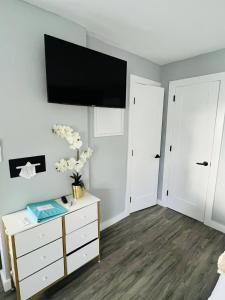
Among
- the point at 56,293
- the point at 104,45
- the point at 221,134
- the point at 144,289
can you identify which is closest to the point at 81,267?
the point at 56,293

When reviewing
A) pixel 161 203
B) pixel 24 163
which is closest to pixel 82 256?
pixel 24 163

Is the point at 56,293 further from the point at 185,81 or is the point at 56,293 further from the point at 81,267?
the point at 185,81

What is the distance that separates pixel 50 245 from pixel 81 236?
1.01 ft

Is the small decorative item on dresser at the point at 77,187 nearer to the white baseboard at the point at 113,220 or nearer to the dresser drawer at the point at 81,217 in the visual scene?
the dresser drawer at the point at 81,217

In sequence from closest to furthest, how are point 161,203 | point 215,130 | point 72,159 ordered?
point 72,159
point 215,130
point 161,203

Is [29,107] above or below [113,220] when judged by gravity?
above

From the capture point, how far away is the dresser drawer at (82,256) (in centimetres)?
159

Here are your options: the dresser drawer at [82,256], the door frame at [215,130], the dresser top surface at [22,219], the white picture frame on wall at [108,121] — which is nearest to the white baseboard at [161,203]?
the door frame at [215,130]

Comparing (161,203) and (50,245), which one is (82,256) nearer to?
(50,245)

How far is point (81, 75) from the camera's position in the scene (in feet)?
5.36

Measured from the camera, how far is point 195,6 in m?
1.40

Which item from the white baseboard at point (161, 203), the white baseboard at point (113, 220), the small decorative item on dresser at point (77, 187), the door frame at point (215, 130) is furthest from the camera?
the white baseboard at point (161, 203)

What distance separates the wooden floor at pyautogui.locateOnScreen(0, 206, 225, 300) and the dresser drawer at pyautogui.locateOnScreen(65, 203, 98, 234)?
54 centimetres

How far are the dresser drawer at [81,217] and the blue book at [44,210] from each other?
99 millimetres
